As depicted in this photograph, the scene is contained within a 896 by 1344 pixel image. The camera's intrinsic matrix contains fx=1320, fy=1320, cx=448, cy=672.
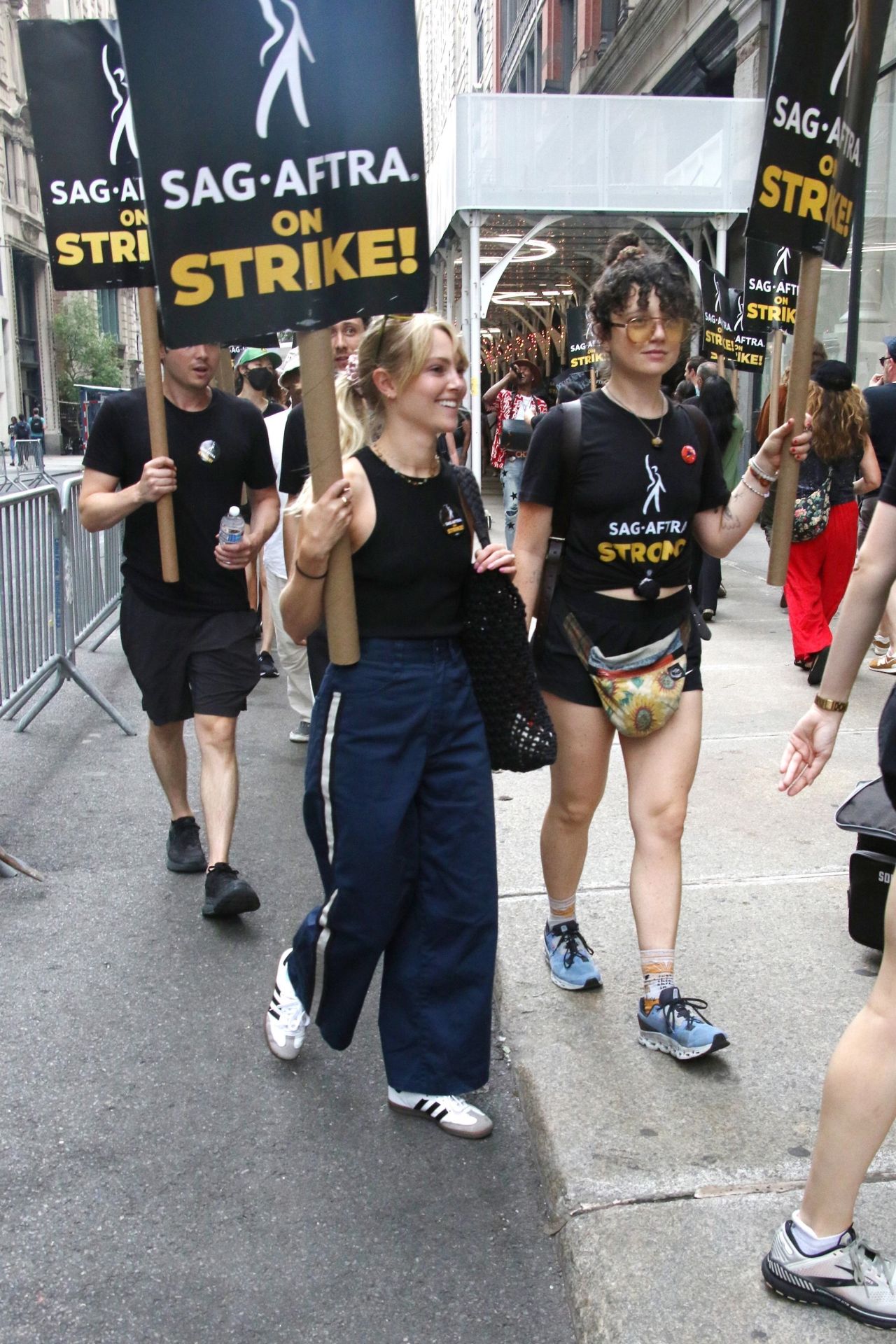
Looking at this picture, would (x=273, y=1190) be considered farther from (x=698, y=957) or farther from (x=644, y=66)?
(x=644, y=66)

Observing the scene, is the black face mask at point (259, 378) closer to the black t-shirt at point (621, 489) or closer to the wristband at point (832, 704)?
the black t-shirt at point (621, 489)

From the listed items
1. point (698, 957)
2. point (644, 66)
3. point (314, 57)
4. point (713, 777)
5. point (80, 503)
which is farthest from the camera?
point (644, 66)

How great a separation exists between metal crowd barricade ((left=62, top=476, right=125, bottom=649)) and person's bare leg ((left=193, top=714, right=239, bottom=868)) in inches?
124

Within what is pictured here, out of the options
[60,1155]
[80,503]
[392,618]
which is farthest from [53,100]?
[60,1155]

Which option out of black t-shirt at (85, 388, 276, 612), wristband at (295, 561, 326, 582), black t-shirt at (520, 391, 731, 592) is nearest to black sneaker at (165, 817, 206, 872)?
black t-shirt at (85, 388, 276, 612)

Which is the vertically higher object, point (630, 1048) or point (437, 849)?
point (437, 849)

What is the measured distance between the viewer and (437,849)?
307 cm

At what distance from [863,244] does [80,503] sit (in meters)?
11.1

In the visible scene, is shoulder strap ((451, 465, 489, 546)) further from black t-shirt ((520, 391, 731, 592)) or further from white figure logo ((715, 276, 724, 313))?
white figure logo ((715, 276, 724, 313))

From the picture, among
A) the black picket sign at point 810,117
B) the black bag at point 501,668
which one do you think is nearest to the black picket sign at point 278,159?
the black bag at point 501,668

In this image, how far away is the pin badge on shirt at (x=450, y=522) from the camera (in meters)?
3.09

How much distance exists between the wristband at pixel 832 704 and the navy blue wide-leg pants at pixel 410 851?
861mm

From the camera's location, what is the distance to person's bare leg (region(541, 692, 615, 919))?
11.6 ft

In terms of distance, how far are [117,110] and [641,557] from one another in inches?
110
